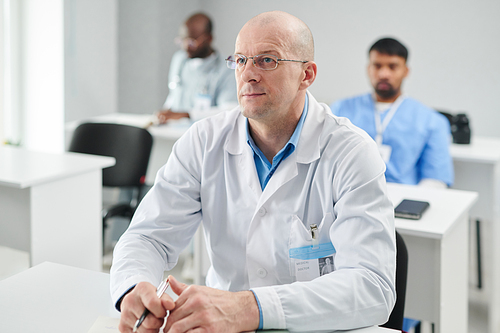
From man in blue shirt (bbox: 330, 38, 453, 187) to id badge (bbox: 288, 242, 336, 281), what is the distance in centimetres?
161

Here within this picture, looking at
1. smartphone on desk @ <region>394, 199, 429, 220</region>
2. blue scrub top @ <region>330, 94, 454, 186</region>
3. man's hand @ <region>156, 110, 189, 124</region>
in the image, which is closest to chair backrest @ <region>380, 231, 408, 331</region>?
smartphone on desk @ <region>394, 199, 429, 220</region>

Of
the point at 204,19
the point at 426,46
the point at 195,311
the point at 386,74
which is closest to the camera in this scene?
the point at 195,311

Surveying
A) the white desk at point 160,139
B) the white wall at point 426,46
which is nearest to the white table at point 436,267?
the white desk at point 160,139

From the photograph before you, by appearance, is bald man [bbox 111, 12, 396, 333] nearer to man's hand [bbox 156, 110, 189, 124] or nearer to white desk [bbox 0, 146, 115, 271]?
white desk [bbox 0, 146, 115, 271]

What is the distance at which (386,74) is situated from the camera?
2908 mm

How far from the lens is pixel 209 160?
1.39 metres

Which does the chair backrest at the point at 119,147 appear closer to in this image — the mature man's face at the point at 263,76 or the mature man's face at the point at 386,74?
the mature man's face at the point at 386,74

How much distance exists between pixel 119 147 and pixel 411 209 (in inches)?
70.3

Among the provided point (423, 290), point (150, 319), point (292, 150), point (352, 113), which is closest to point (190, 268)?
point (352, 113)

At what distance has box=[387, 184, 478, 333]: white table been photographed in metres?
1.67

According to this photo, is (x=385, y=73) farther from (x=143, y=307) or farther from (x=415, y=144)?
(x=143, y=307)

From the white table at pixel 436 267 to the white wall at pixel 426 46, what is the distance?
336 centimetres

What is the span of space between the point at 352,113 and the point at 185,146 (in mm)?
1751

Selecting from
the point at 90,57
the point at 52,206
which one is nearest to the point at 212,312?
the point at 52,206
